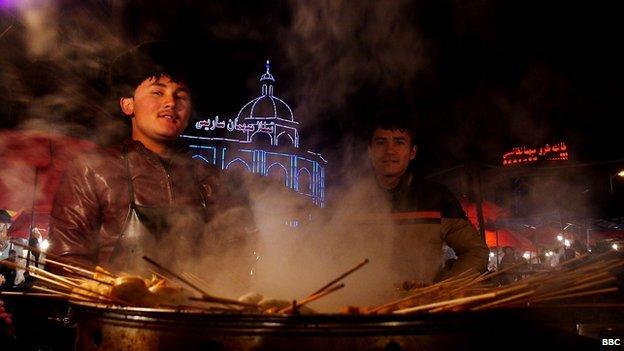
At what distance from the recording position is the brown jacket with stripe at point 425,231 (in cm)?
433

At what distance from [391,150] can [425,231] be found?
919mm

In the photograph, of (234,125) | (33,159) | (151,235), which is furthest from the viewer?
(234,125)

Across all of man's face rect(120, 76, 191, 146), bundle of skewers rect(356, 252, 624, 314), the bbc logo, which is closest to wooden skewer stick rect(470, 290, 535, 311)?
bundle of skewers rect(356, 252, 624, 314)

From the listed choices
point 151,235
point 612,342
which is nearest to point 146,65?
point 151,235

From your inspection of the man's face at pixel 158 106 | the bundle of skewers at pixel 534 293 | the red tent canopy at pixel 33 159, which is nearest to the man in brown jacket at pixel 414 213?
the man's face at pixel 158 106

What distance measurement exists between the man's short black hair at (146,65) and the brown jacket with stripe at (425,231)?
2.57 m

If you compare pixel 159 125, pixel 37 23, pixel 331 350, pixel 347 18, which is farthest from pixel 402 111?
pixel 37 23

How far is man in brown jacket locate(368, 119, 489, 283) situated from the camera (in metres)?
4.34

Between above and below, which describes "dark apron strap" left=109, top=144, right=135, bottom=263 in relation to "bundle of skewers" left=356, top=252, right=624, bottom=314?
above

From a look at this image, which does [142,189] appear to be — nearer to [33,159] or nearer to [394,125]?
[394,125]

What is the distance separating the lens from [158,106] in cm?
317

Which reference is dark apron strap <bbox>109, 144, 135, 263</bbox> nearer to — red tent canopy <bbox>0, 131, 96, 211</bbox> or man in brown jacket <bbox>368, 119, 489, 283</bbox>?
man in brown jacket <bbox>368, 119, 489, 283</bbox>

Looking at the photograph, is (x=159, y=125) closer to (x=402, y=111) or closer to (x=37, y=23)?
(x=402, y=111)

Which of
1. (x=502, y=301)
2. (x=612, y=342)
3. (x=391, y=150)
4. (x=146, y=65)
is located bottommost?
(x=612, y=342)
